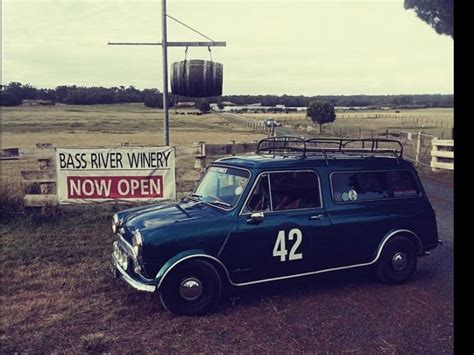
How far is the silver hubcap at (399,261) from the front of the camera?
220 inches

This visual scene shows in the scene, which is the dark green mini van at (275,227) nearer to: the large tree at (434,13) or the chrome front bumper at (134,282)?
the chrome front bumper at (134,282)

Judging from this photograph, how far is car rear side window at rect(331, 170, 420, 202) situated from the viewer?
17.8 feet

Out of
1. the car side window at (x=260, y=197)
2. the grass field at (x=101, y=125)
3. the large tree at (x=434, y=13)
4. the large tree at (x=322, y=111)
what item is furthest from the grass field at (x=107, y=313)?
the large tree at (x=322, y=111)

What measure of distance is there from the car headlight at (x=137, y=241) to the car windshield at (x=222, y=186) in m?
1.01

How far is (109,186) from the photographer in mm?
8891

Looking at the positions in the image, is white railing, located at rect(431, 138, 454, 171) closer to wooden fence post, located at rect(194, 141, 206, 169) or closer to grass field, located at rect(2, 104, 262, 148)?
wooden fence post, located at rect(194, 141, 206, 169)

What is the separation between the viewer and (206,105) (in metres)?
11.4

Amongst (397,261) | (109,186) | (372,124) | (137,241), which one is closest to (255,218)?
(137,241)

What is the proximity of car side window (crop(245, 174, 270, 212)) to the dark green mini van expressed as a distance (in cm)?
1

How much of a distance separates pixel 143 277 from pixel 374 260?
2.90m

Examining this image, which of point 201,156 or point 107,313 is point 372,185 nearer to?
point 107,313

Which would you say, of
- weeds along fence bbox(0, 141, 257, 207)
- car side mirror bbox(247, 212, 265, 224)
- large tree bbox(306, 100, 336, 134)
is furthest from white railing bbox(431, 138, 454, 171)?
large tree bbox(306, 100, 336, 134)

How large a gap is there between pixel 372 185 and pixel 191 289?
2.75 m
